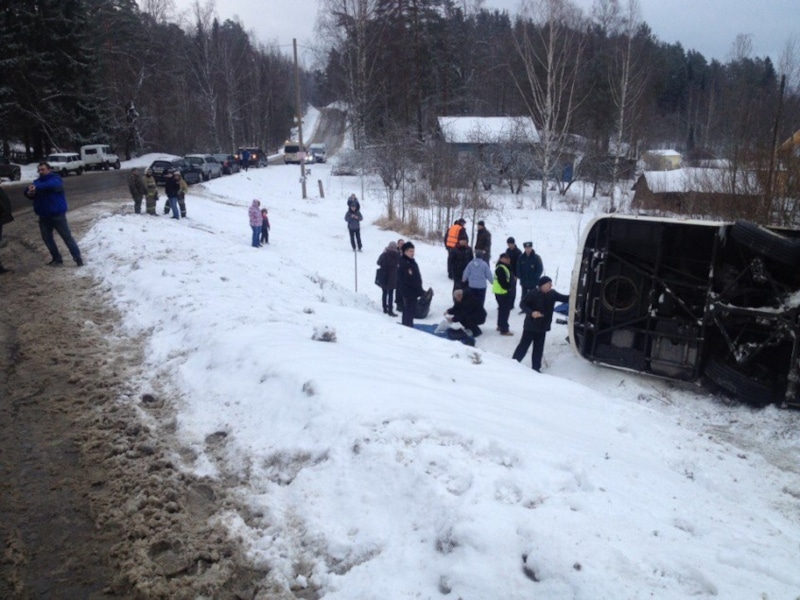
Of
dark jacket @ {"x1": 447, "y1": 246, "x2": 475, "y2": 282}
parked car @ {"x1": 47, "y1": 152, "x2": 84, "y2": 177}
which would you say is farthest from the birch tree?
parked car @ {"x1": 47, "y1": 152, "x2": 84, "y2": 177}

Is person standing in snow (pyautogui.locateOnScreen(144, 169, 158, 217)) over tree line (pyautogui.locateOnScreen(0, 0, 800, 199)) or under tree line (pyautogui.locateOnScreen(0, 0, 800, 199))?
under

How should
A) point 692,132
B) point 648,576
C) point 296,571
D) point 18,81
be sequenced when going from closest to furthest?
point 648,576 < point 296,571 < point 18,81 < point 692,132

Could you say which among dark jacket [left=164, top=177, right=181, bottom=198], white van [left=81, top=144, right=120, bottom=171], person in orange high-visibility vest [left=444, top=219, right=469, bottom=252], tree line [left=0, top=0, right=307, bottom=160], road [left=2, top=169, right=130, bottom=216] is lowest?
person in orange high-visibility vest [left=444, top=219, right=469, bottom=252]

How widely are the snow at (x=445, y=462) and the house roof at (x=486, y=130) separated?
30.6 m

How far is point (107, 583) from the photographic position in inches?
115

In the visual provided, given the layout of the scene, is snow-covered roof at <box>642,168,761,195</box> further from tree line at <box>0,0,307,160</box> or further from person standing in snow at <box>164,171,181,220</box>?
tree line at <box>0,0,307,160</box>

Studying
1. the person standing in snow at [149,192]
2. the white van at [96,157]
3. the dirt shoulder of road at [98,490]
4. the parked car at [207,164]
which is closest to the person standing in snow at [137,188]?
the person standing in snow at [149,192]

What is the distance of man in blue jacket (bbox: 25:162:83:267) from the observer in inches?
347

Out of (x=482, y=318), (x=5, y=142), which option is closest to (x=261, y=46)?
(x=5, y=142)

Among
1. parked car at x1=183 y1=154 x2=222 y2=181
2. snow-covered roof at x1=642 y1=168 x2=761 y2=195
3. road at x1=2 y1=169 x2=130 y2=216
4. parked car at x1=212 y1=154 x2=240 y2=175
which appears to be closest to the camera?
snow-covered roof at x1=642 y1=168 x2=761 y2=195

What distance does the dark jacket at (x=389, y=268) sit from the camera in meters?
11.6

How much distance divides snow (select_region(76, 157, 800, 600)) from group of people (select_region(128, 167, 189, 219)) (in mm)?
8632

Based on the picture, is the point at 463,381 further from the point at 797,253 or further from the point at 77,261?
the point at 77,261

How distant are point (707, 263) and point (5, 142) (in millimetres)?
44445
